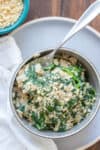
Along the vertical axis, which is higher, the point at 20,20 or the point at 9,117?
the point at 20,20

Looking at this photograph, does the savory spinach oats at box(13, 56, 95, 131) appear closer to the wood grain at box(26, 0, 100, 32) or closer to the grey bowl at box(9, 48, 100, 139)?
the grey bowl at box(9, 48, 100, 139)

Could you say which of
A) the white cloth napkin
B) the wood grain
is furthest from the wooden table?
the white cloth napkin

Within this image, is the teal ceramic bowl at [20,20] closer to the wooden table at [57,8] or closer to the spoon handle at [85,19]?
the wooden table at [57,8]

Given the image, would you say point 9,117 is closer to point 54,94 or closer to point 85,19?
point 54,94

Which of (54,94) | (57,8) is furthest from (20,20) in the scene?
(54,94)

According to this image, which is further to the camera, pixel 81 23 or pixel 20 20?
pixel 20 20

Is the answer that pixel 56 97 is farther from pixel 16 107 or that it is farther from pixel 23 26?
pixel 23 26
